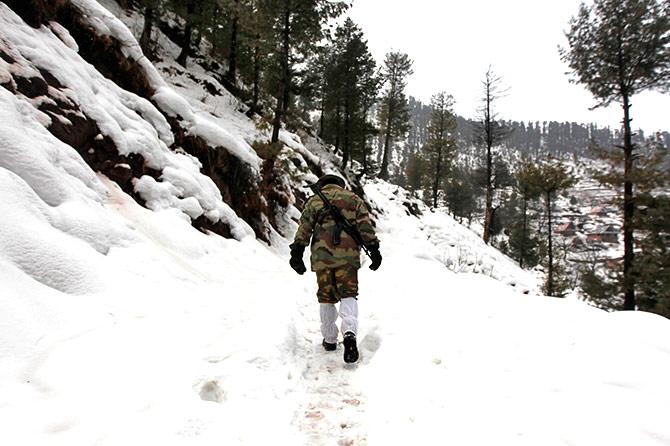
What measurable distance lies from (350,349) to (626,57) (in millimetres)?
14291

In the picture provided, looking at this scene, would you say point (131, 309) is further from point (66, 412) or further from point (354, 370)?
point (354, 370)

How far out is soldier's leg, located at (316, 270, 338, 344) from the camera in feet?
13.0

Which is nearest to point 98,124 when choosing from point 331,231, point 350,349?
point 331,231

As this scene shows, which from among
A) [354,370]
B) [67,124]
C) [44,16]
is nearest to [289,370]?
[354,370]

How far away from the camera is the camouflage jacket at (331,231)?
3947 mm

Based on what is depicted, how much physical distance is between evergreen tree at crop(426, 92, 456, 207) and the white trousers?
28272 millimetres

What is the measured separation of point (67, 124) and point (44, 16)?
276cm

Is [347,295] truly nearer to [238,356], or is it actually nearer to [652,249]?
[238,356]

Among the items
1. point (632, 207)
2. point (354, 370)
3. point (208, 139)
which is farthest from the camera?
point (632, 207)

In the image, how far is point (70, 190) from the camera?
12.3 ft

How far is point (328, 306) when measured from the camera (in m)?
3.96

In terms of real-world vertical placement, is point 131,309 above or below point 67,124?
below

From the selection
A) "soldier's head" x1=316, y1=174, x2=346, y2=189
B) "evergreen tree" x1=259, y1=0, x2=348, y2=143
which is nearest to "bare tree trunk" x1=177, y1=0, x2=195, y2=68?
"evergreen tree" x1=259, y1=0, x2=348, y2=143

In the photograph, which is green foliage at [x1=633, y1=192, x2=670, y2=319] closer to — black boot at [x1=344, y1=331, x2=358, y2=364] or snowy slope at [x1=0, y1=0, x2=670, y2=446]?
snowy slope at [x1=0, y1=0, x2=670, y2=446]
